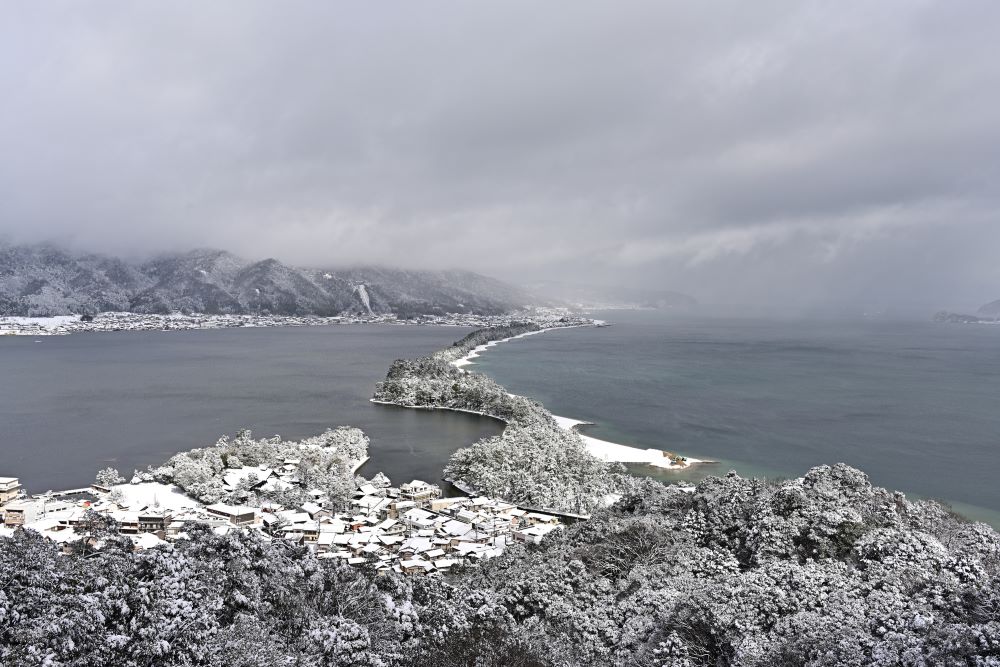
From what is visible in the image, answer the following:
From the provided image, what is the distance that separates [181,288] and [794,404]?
15802 centimetres

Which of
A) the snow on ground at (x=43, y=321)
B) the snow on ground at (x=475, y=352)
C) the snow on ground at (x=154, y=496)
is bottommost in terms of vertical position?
the snow on ground at (x=43, y=321)

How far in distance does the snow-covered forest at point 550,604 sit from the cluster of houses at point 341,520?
15.3 feet

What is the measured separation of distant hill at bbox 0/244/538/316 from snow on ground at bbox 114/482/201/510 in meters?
138

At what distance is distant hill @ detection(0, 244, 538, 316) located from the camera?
144 metres

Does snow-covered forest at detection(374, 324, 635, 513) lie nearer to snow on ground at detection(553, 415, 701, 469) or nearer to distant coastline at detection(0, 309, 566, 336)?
snow on ground at detection(553, 415, 701, 469)

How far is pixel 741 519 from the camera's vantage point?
45.2ft

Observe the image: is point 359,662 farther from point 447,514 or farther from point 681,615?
point 447,514

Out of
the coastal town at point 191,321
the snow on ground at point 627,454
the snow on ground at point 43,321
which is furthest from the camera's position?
the snow on ground at point 43,321

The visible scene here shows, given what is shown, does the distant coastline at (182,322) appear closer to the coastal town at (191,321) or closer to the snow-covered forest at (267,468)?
the coastal town at (191,321)

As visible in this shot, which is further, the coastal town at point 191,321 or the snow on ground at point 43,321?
the snow on ground at point 43,321

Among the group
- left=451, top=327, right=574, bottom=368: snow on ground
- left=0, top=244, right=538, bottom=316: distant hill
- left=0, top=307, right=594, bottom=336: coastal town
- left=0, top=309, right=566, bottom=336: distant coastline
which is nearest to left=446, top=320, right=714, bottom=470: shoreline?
left=451, top=327, right=574, bottom=368: snow on ground

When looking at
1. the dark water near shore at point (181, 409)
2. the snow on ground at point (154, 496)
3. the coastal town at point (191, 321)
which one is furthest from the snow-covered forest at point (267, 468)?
the coastal town at point (191, 321)

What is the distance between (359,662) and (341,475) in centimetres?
1769

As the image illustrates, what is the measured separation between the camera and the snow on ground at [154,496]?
21.2 m
